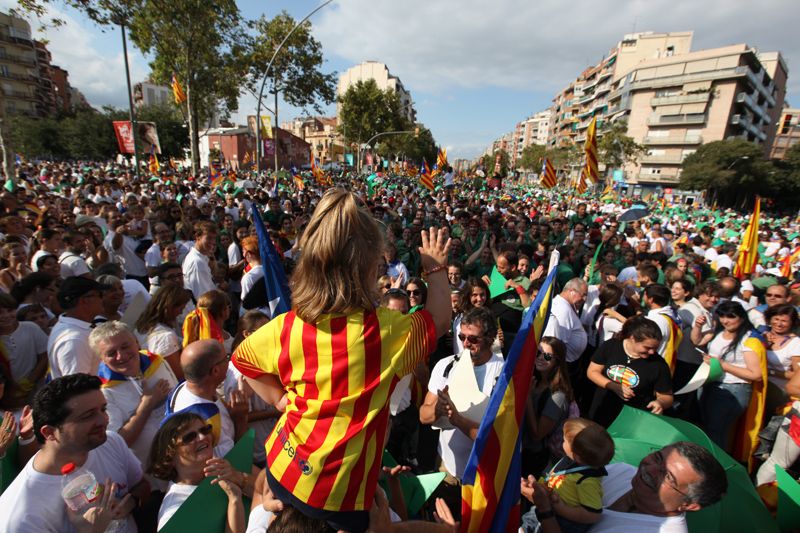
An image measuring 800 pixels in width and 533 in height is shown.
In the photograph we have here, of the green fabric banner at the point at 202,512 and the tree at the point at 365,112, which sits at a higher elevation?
the tree at the point at 365,112

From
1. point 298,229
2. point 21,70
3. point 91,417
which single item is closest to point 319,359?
point 91,417

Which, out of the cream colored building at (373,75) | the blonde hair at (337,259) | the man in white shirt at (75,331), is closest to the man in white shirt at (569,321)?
the blonde hair at (337,259)

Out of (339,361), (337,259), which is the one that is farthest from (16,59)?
(339,361)

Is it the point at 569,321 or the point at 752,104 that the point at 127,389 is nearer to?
the point at 569,321

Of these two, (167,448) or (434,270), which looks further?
(167,448)

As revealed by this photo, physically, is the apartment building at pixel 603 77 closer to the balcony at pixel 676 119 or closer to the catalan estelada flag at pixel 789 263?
the balcony at pixel 676 119

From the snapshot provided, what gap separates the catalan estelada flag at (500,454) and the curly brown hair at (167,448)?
144 cm

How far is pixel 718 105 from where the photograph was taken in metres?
57.2

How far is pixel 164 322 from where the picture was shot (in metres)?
3.20

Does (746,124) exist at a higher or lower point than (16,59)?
lower

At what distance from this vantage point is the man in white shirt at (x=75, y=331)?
2549mm

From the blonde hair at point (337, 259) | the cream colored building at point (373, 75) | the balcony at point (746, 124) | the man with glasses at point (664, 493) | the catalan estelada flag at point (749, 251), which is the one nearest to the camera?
the blonde hair at point (337, 259)

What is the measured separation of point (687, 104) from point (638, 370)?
244ft

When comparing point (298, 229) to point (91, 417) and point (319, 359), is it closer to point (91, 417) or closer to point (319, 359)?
point (91, 417)
